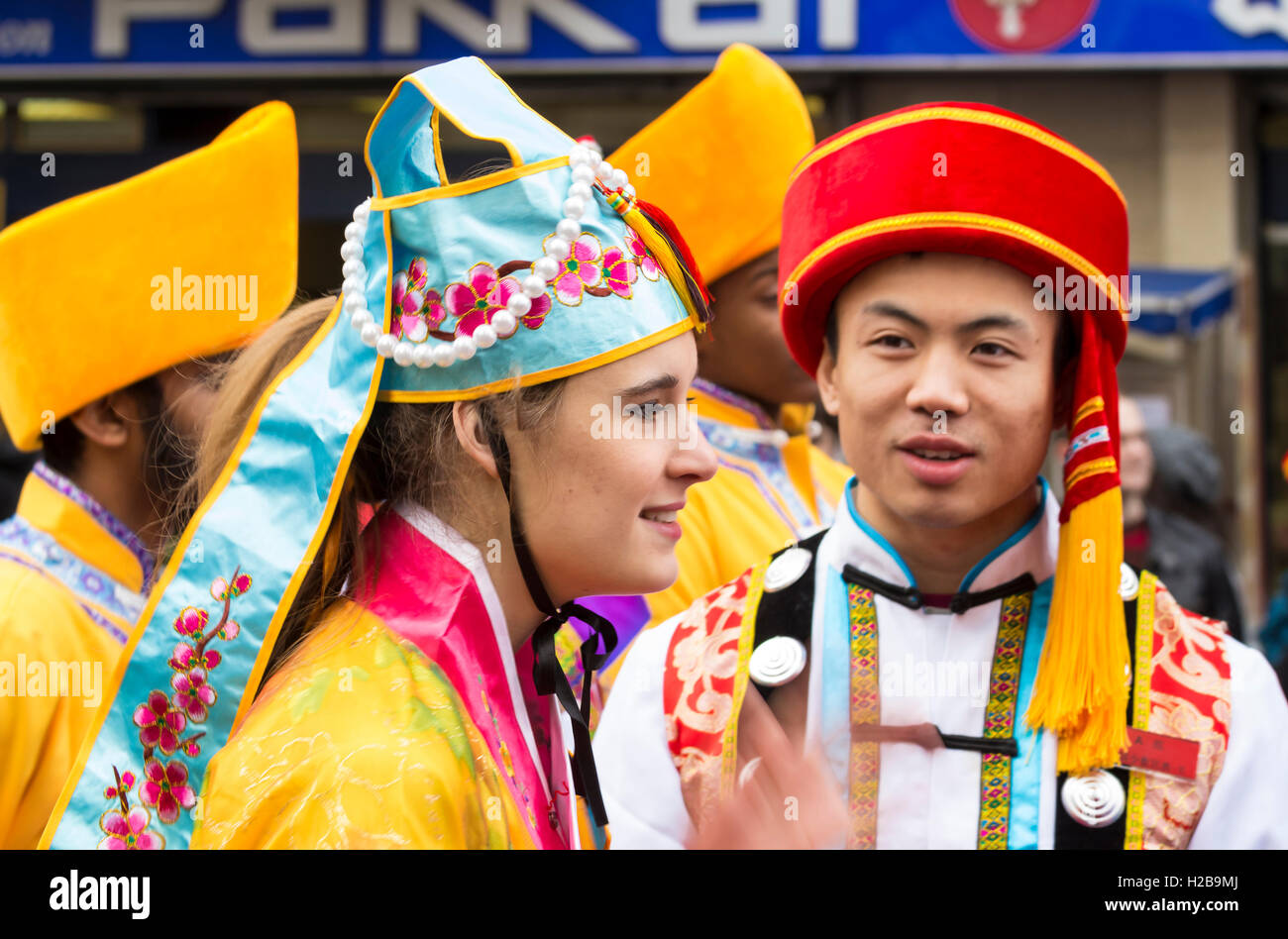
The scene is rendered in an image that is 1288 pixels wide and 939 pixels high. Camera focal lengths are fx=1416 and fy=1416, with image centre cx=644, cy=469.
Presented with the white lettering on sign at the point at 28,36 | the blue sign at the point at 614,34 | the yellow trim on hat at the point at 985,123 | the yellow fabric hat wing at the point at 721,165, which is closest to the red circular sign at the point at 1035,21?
the blue sign at the point at 614,34

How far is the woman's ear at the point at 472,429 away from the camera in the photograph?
1767mm

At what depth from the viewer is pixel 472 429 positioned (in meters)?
1.77

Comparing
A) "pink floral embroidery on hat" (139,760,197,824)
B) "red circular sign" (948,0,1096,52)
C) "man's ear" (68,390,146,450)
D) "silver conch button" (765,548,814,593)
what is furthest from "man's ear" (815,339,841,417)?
"red circular sign" (948,0,1096,52)

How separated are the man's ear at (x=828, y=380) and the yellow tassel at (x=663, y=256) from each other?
329mm

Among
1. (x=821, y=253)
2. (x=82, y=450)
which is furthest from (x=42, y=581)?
(x=821, y=253)

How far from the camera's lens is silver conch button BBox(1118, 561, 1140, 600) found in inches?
83.0

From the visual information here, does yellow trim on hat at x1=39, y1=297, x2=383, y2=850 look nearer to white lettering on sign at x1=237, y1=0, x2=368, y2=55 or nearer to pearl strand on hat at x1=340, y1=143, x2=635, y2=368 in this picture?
pearl strand on hat at x1=340, y1=143, x2=635, y2=368

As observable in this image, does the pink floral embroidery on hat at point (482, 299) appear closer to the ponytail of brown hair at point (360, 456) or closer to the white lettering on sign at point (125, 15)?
the ponytail of brown hair at point (360, 456)

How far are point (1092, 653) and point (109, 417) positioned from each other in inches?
79.7

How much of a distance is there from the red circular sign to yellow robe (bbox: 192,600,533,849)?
637cm

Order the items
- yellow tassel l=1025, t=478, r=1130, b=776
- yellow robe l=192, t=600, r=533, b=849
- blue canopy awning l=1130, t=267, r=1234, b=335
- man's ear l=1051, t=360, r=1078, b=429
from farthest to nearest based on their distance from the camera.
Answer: blue canopy awning l=1130, t=267, r=1234, b=335 → man's ear l=1051, t=360, r=1078, b=429 → yellow tassel l=1025, t=478, r=1130, b=776 → yellow robe l=192, t=600, r=533, b=849

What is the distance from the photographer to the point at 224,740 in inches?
68.6

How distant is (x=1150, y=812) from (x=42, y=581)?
6.86 ft
